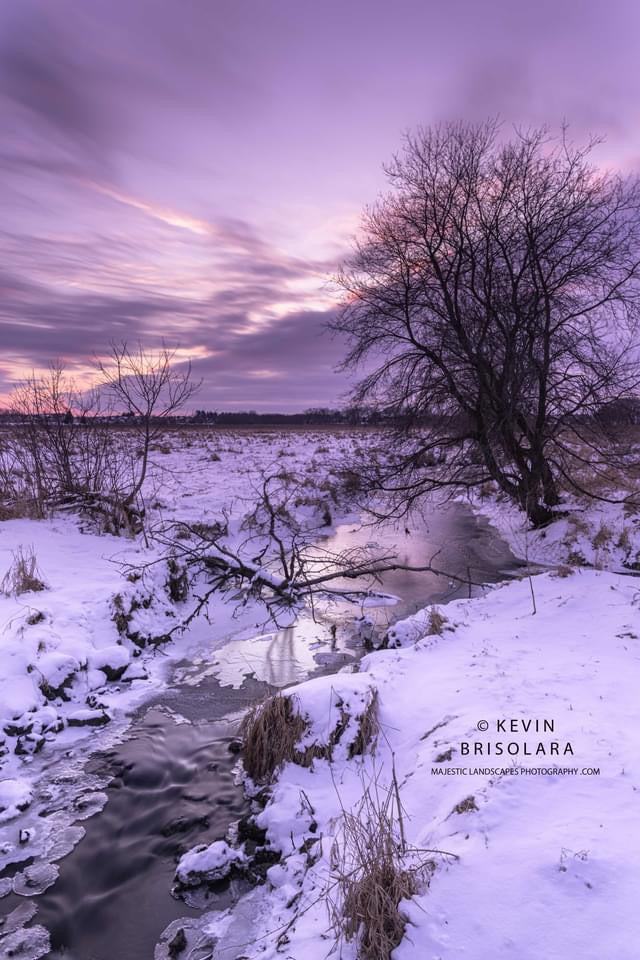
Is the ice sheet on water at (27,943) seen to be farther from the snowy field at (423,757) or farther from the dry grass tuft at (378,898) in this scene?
the dry grass tuft at (378,898)

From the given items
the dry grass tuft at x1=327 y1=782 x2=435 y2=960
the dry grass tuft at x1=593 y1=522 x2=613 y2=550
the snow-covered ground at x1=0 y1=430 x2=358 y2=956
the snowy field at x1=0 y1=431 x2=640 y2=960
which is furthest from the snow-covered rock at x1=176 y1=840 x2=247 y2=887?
the dry grass tuft at x1=593 y1=522 x2=613 y2=550

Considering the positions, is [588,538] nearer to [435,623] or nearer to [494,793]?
[435,623]

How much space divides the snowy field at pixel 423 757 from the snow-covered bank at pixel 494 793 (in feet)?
0.04

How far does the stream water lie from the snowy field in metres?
0.17

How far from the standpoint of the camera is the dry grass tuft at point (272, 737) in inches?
185

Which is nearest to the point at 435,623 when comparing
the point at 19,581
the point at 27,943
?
the point at 27,943

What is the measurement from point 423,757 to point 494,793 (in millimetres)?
966

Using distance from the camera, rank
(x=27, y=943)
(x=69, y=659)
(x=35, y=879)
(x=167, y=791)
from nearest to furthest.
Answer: (x=27, y=943)
(x=35, y=879)
(x=167, y=791)
(x=69, y=659)

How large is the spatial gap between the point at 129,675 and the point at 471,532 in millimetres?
10904

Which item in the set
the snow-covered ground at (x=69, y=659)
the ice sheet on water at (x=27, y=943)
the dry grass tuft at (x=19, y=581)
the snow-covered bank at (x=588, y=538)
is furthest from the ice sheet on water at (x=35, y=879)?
the snow-covered bank at (x=588, y=538)

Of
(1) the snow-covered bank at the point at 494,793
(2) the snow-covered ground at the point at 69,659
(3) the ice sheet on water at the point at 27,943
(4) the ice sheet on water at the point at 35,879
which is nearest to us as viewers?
(1) the snow-covered bank at the point at 494,793

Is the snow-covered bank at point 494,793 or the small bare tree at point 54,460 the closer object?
the snow-covered bank at point 494,793

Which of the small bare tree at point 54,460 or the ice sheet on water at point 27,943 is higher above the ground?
the small bare tree at point 54,460

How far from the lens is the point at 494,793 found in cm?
328
